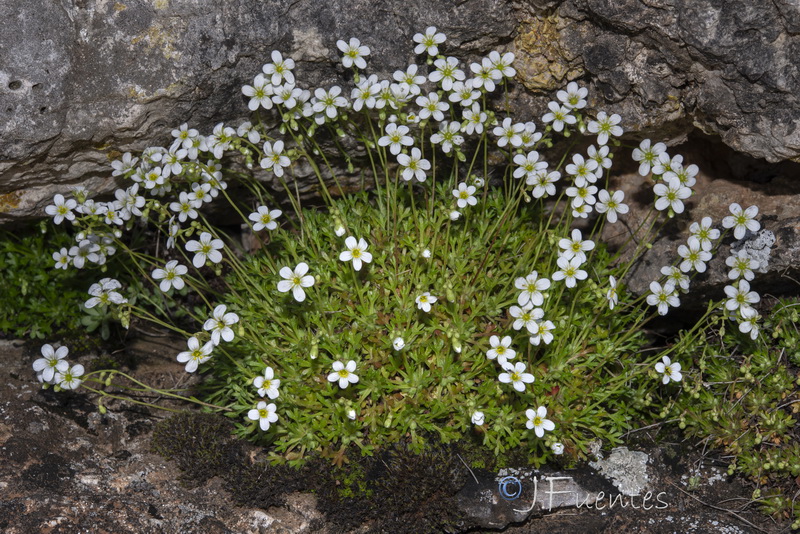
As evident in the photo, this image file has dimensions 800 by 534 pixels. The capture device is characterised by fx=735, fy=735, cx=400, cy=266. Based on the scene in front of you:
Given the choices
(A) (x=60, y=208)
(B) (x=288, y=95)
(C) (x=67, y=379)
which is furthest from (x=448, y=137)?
(C) (x=67, y=379)

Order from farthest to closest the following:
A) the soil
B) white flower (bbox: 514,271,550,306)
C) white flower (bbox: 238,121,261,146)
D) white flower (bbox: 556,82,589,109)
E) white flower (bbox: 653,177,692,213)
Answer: white flower (bbox: 238,121,261,146)
white flower (bbox: 556,82,589,109)
white flower (bbox: 653,177,692,213)
white flower (bbox: 514,271,550,306)
the soil

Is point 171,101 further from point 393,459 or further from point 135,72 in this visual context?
point 393,459

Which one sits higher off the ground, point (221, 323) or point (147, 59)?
point (147, 59)

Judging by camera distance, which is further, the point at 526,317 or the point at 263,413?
the point at 526,317

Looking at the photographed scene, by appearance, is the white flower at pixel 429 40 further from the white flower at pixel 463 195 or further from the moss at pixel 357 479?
the moss at pixel 357 479

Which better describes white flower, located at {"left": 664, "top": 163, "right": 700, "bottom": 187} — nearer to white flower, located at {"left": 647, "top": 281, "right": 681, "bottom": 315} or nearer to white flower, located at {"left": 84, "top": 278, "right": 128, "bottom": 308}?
white flower, located at {"left": 647, "top": 281, "right": 681, "bottom": 315}

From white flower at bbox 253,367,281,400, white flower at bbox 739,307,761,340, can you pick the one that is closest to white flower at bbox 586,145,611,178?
white flower at bbox 739,307,761,340

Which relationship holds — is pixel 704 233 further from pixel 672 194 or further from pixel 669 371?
pixel 669 371

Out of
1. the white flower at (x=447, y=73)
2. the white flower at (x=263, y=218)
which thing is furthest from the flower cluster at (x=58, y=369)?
the white flower at (x=447, y=73)
